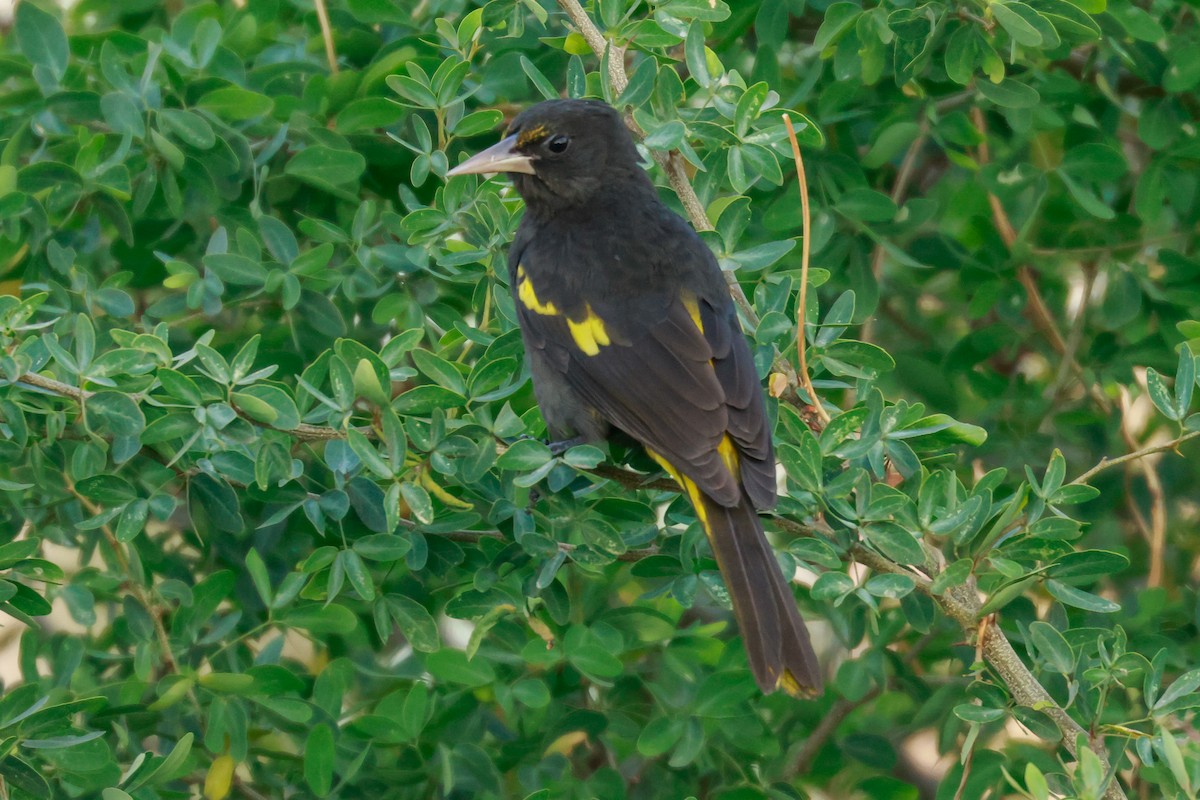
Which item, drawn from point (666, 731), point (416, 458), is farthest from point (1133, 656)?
point (416, 458)

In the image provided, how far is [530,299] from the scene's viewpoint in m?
3.59

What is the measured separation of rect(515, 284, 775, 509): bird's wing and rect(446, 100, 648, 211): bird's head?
362mm

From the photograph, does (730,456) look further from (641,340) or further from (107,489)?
(107,489)

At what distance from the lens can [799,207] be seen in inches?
148

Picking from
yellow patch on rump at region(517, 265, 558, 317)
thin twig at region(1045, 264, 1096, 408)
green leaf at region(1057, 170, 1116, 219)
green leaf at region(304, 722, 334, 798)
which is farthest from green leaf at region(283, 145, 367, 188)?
thin twig at region(1045, 264, 1096, 408)

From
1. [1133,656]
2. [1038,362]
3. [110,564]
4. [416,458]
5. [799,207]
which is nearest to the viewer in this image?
[1133,656]

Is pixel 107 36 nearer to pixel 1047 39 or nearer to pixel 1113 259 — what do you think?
pixel 1047 39

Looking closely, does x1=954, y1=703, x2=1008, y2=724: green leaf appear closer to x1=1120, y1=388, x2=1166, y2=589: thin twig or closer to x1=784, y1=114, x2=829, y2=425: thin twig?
x1=784, y1=114, x2=829, y2=425: thin twig

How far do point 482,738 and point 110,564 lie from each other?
1031 mm

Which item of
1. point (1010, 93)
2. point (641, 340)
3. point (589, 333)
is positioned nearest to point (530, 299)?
point (589, 333)

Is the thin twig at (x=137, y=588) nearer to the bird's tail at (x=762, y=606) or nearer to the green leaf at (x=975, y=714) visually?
the bird's tail at (x=762, y=606)

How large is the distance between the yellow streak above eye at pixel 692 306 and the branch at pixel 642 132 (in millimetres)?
193

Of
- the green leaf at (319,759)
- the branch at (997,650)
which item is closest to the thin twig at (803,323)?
the branch at (997,650)

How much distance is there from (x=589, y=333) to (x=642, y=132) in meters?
0.55
